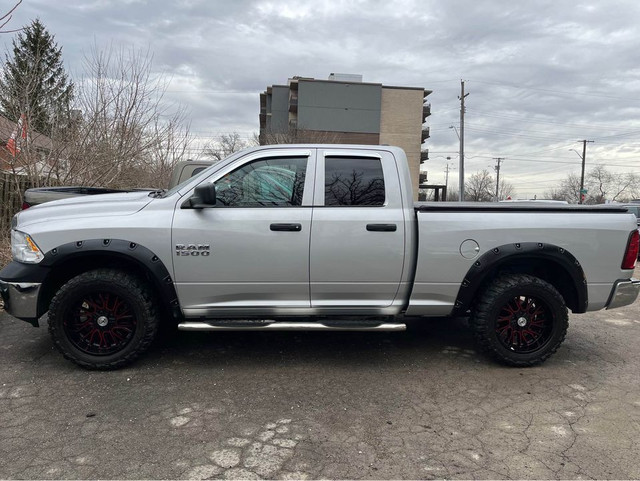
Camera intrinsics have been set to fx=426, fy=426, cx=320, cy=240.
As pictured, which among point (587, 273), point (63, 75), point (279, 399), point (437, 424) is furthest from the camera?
point (63, 75)

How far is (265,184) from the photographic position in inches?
149

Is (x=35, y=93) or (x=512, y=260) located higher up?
(x=35, y=93)

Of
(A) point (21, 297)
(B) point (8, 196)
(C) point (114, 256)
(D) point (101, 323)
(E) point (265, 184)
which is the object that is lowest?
(D) point (101, 323)

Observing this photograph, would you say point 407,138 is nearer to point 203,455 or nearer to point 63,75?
point 63,75

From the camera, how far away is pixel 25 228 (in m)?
3.58

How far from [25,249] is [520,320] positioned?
4.37 meters

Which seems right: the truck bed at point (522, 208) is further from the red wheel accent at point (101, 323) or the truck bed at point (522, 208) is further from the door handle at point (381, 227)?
the red wheel accent at point (101, 323)

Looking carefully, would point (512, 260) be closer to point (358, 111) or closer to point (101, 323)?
point (101, 323)

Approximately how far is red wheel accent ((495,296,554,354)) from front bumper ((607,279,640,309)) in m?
0.60

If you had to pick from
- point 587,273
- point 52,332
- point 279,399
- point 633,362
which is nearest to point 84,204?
point 52,332

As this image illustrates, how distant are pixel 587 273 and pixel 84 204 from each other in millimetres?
4543

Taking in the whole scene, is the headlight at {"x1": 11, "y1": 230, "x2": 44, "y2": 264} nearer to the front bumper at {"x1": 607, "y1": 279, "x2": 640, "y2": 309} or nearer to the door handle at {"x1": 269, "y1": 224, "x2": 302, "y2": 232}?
the door handle at {"x1": 269, "y1": 224, "x2": 302, "y2": 232}

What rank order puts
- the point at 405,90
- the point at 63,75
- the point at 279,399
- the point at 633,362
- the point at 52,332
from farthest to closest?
the point at 405,90 → the point at 63,75 → the point at 633,362 → the point at 52,332 → the point at 279,399

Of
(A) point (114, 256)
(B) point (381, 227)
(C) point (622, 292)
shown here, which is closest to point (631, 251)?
(C) point (622, 292)
